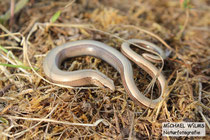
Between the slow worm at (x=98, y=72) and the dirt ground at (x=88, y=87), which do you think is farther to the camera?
the slow worm at (x=98, y=72)

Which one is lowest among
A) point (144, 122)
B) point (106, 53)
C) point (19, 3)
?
point (144, 122)

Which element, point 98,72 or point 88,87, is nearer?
point 88,87

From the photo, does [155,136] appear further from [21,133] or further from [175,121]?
[21,133]

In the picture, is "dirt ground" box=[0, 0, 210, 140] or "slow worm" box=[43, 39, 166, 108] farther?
"slow worm" box=[43, 39, 166, 108]

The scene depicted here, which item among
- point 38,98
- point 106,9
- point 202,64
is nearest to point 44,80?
point 38,98

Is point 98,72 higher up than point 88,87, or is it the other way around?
point 98,72
